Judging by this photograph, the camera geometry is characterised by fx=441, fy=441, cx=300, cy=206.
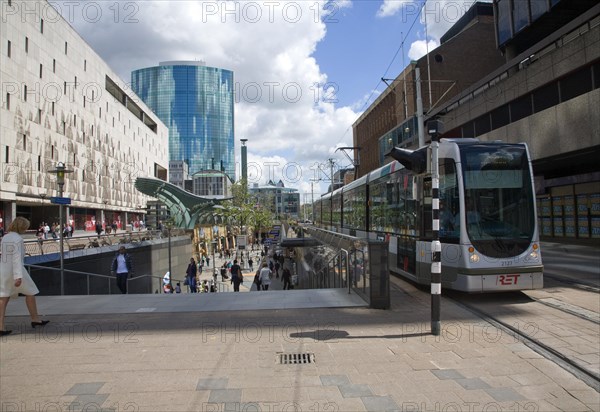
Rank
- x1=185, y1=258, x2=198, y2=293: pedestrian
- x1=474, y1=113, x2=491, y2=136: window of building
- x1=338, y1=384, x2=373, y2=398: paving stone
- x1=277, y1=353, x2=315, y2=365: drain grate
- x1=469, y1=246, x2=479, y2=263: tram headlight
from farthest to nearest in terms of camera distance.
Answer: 1. x1=474, y1=113, x2=491, y2=136: window of building
2. x1=185, y1=258, x2=198, y2=293: pedestrian
3. x1=469, y1=246, x2=479, y2=263: tram headlight
4. x1=277, y1=353, x2=315, y2=365: drain grate
5. x1=338, y1=384, x2=373, y2=398: paving stone

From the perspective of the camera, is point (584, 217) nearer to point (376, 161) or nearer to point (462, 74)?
point (462, 74)

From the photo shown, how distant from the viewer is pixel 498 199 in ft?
29.3

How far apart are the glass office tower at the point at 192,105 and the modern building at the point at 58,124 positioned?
55013mm

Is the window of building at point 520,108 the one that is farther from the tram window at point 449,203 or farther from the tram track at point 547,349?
the tram track at point 547,349

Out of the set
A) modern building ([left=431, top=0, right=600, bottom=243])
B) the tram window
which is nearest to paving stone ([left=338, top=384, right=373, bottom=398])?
the tram window

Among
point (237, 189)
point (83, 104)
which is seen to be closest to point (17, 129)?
point (83, 104)

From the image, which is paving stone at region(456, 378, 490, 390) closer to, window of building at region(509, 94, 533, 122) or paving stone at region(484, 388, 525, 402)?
paving stone at region(484, 388, 525, 402)

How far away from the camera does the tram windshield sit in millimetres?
8750

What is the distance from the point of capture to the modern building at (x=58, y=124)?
36844mm

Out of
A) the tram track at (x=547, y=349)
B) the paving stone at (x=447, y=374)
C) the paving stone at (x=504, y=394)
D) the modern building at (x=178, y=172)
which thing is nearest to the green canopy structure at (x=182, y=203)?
the tram track at (x=547, y=349)

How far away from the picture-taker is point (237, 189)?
66.2 metres

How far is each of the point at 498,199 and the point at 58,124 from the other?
4651 cm

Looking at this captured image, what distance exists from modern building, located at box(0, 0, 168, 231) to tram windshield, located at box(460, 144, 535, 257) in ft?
90.1

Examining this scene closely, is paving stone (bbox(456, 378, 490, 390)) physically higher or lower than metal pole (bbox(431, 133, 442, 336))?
lower
